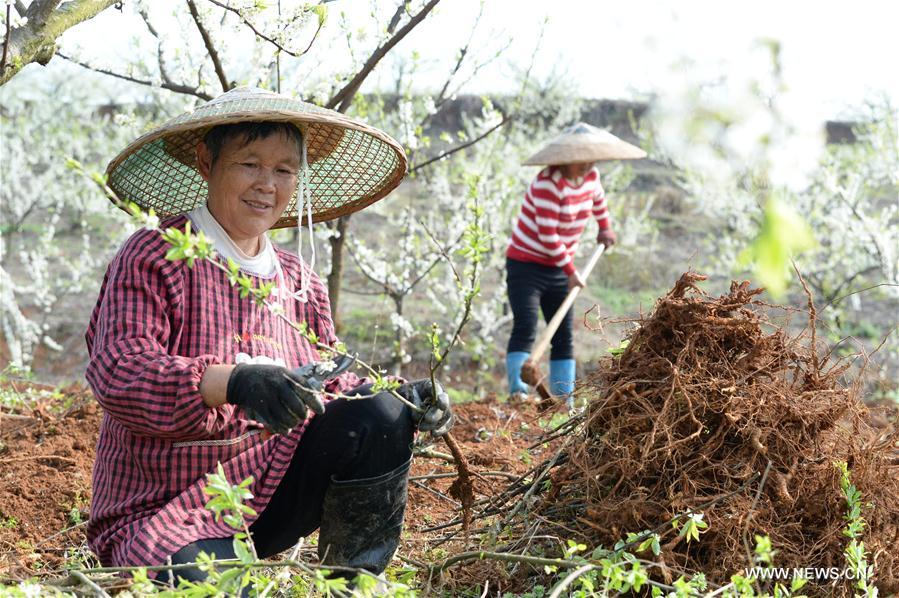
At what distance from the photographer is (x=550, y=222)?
5344 millimetres

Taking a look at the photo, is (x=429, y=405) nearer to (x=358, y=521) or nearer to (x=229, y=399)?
(x=358, y=521)

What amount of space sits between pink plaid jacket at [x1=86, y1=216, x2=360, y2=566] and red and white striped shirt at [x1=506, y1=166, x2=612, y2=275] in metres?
3.30

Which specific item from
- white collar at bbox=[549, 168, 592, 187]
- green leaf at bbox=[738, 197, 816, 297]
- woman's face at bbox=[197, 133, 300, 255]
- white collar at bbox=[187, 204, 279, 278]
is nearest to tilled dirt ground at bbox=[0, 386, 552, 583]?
white collar at bbox=[187, 204, 279, 278]

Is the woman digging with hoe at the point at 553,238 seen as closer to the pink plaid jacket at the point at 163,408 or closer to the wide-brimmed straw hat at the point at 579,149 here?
the wide-brimmed straw hat at the point at 579,149

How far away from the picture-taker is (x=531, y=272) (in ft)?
18.1

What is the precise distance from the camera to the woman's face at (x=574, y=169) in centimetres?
550

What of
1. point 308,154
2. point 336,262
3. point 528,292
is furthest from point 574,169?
point 308,154

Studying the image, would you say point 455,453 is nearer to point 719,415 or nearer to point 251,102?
point 719,415

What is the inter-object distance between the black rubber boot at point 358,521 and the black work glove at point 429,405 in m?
0.14

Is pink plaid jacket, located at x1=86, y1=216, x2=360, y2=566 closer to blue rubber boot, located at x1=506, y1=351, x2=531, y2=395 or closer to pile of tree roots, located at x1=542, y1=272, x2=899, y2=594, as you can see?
pile of tree roots, located at x1=542, y1=272, x2=899, y2=594

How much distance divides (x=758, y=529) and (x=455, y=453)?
2.54 ft

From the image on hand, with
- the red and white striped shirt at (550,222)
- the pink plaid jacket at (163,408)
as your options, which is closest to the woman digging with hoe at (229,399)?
the pink plaid jacket at (163,408)

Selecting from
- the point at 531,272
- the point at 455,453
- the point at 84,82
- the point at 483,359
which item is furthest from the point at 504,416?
the point at 84,82

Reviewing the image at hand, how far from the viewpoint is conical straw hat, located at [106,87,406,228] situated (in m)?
2.11
